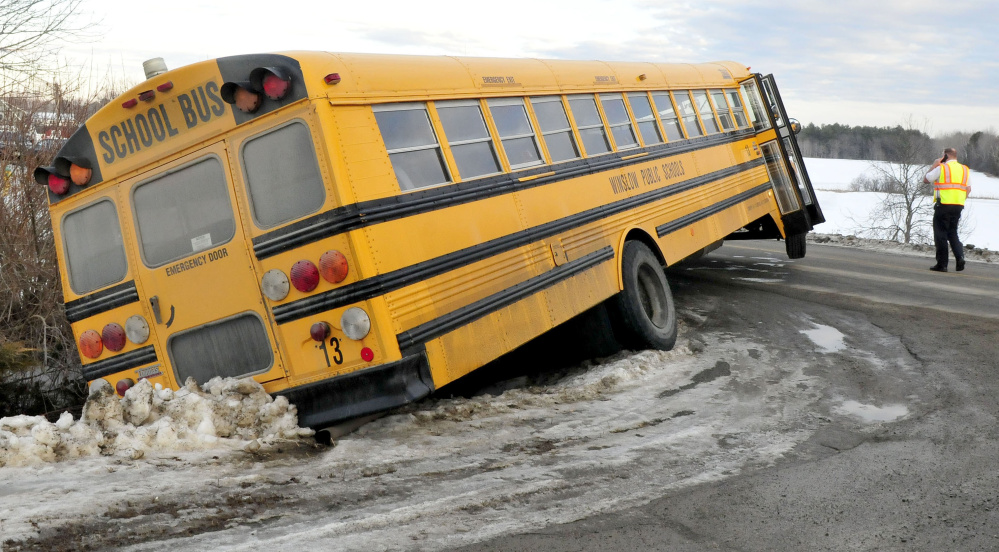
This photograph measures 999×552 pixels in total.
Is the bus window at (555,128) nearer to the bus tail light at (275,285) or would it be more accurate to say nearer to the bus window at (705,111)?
the bus tail light at (275,285)

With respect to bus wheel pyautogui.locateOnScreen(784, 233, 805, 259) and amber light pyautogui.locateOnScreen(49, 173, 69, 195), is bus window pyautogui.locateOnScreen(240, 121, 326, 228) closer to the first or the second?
amber light pyautogui.locateOnScreen(49, 173, 69, 195)

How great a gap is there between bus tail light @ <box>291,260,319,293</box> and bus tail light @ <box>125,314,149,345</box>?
1.25 meters

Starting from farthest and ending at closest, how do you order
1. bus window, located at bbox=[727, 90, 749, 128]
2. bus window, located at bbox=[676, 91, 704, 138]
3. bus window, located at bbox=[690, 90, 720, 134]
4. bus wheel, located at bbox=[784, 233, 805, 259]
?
bus wheel, located at bbox=[784, 233, 805, 259] < bus window, located at bbox=[727, 90, 749, 128] < bus window, located at bbox=[690, 90, 720, 134] < bus window, located at bbox=[676, 91, 704, 138]

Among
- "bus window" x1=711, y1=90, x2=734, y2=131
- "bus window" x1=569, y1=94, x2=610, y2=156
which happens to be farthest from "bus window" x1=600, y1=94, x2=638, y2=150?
"bus window" x1=711, y1=90, x2=734, y2=131

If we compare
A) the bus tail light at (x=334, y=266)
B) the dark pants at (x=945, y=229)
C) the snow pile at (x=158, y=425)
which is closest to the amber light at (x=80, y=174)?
the snow pile at (x=158, y=425)

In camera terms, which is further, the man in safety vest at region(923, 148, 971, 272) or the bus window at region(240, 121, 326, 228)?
the man in safety vest at region(923, 148, 971, 272)

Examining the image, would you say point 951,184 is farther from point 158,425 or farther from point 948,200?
point 158,425

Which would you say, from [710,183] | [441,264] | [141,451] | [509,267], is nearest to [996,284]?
[710,183]

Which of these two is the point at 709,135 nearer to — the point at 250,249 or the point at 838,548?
the point at 250,249

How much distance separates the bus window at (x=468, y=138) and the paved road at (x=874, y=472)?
245 cm

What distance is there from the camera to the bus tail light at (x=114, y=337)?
540cm

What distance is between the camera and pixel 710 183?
28.8 ft

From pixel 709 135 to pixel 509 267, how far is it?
4259 millimetres

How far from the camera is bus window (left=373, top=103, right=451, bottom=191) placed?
4895mm
